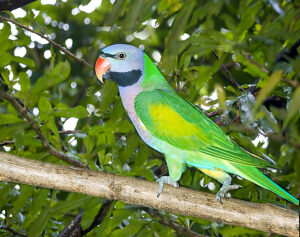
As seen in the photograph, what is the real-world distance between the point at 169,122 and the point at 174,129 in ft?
0.16

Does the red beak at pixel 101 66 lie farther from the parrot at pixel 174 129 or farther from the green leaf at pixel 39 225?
the green leaf at pixel 39 225

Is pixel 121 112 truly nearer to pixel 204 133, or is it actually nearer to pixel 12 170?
pixel 204 133

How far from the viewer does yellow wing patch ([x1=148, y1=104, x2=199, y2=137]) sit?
2.06 meters

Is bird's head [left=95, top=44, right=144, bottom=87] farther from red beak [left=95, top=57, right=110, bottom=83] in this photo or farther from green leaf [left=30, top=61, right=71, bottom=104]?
green leaf [left=30, top=61, right=71, bottom=104]

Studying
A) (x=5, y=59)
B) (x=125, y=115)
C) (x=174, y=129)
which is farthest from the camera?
(x=125, y=115)

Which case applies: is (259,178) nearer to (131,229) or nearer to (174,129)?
(174,129)

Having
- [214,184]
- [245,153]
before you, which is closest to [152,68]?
[245,153]

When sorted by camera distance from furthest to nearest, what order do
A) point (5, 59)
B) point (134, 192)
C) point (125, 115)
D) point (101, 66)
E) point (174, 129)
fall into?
point (125, 115) → point (101, 66) → point (174, 129) → point (5, 59) → point (134, 192)

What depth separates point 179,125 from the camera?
2076 mm

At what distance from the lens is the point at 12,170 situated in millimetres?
1762

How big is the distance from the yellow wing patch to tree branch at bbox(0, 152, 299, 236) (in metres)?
0.36

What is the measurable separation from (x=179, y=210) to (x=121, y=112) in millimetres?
804

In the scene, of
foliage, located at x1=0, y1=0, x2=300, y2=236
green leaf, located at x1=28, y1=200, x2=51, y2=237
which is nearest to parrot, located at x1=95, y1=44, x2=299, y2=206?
foliage, located at x1=0, y1=0, x2=300, y2=236

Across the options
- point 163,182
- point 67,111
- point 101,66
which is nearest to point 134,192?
point 163,182
